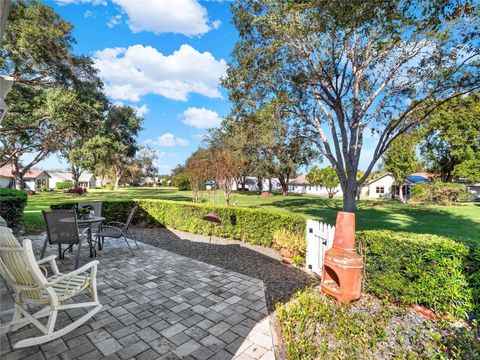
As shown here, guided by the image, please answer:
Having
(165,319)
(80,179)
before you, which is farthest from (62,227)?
(80,179)

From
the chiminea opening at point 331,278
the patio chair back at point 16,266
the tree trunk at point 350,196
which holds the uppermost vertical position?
the tree trunk at point 350,196

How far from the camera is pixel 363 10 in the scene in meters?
3.69

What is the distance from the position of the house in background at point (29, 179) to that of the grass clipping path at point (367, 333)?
52423 mm

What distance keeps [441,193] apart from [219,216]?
2759 centimetres

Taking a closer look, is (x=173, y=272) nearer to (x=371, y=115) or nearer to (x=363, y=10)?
(x=363, y=10)

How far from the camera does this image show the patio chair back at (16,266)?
2.53 m

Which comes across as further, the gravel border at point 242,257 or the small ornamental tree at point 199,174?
the small ornamental tree at point 199,174

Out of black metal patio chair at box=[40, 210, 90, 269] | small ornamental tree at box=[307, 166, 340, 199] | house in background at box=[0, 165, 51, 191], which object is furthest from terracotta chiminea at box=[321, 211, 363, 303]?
house in background at box=[0, 165, 51, 191]

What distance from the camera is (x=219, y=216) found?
27.8 feet

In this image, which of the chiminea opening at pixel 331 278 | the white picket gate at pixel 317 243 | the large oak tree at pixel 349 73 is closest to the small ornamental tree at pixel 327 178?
the large oak tree at pixel 349 73

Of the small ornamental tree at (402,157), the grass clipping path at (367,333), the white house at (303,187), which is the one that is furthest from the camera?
the white house at (303,187)

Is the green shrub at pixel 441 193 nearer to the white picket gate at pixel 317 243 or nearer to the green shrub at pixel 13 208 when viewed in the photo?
the white picket gate at pixel 317 243

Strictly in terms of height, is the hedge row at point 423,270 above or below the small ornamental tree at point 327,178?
below

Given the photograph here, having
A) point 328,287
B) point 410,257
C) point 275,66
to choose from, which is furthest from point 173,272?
point 275,66
